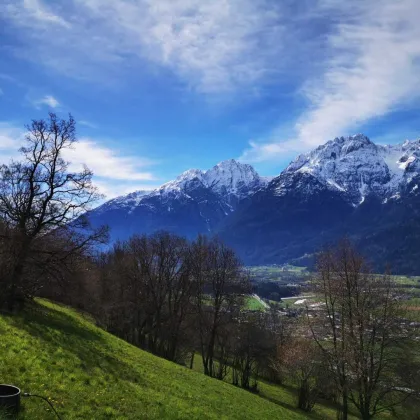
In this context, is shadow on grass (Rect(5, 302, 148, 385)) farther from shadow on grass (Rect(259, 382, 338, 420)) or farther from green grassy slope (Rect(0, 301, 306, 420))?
shadow on grass (Rect(259, 382, 338, 420))

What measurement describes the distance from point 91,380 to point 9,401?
Answer: 688cm

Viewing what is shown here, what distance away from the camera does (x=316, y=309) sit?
36.1 m

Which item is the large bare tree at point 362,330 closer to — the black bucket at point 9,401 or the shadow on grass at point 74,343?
the shadow on grass at point 74,343

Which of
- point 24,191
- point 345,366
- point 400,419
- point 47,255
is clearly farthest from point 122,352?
point 400,419

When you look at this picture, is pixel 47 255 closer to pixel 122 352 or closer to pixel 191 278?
pixel 122 352

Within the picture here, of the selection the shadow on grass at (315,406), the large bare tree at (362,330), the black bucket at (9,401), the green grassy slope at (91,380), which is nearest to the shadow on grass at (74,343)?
the green grassy slope at (91,380)

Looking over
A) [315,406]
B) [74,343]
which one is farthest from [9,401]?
[315,406]

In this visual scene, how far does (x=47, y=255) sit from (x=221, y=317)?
81.5 ft

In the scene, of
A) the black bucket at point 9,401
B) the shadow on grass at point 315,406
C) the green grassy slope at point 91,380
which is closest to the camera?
the black bucket at point 9,401

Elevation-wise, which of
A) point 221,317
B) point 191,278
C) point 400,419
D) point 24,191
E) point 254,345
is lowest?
point 400,419

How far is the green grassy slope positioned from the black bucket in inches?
31.0

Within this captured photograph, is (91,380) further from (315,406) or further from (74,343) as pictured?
(315,406)

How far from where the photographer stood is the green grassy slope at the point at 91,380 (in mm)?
14148

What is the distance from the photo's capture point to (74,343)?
2298 centimetres
